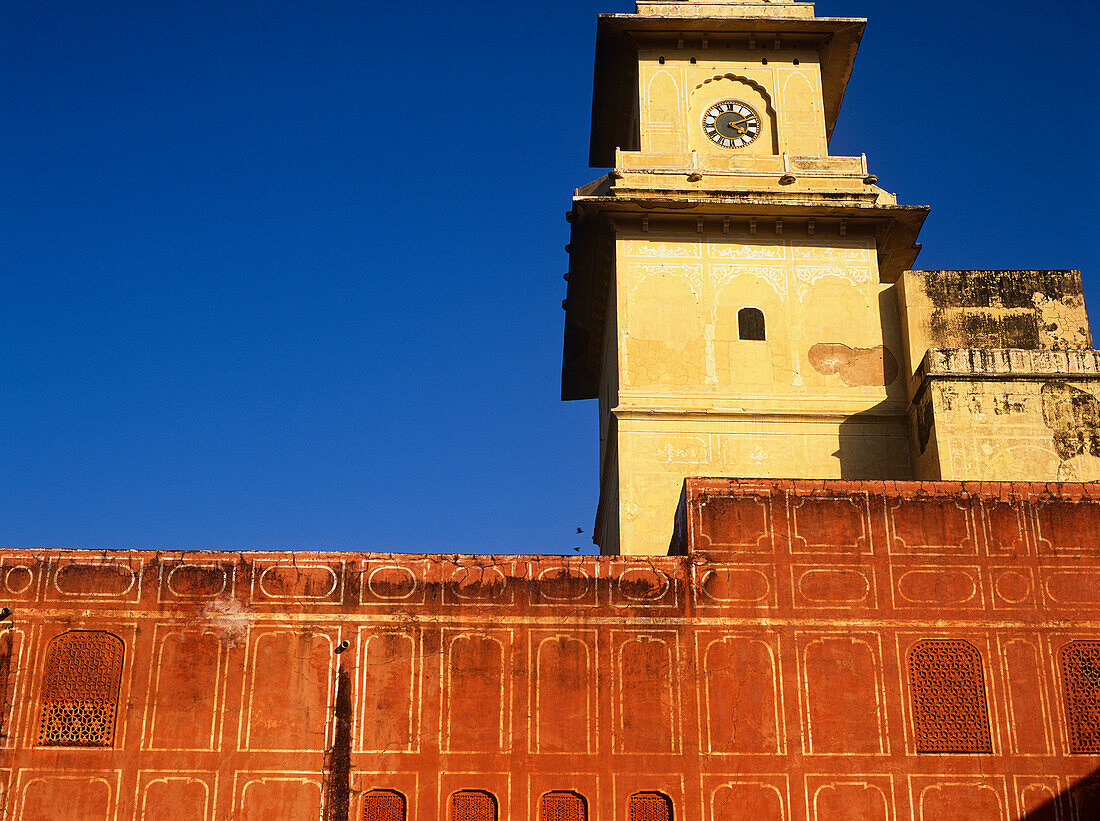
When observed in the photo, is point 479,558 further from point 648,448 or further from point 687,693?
point 648,448

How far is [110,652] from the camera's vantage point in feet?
51.9

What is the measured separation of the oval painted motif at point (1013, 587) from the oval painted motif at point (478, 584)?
20.5 ft

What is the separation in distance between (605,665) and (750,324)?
715 centimetres

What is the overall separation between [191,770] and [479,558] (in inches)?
168

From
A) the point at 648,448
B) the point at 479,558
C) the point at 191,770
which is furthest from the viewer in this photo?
the point at 648,448

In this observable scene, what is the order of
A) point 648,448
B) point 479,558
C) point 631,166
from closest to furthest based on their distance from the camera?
1. point 479,558
2. point 648,448
3. point 631,166

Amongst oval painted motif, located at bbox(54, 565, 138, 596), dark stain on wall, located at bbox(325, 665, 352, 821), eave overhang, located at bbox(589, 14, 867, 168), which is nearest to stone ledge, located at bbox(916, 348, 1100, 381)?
eave overhang, located at bbox(589, 14, 867, 168)

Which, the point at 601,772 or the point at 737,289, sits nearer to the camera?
the point at 601,772

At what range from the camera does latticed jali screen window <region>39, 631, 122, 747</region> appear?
15500mm

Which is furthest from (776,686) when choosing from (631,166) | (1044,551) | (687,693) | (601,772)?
(631,166)

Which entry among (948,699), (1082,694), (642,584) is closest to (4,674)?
(642,584)

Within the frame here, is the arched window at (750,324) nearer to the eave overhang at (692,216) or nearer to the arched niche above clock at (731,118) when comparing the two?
the eave overhang at (692,216)

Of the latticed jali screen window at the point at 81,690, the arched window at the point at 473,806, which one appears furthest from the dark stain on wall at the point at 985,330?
the latticed jali screen window at the point at 81,690

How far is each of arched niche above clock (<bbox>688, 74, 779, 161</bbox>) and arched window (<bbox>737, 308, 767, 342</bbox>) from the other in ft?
10.1
